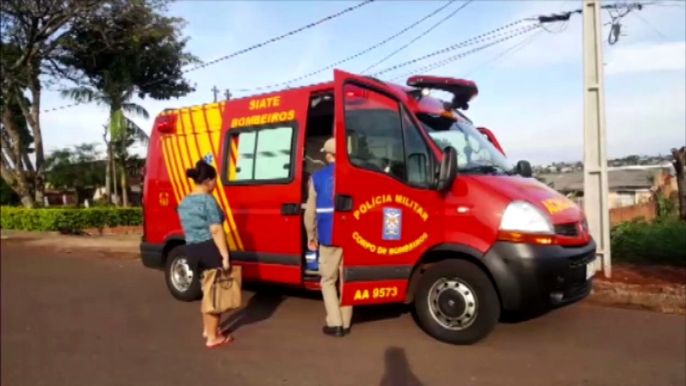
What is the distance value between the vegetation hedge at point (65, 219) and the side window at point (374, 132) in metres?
14.3

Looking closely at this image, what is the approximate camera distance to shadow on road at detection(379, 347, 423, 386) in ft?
14.5

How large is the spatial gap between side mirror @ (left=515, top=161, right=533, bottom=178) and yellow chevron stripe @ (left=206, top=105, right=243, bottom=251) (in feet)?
10.2

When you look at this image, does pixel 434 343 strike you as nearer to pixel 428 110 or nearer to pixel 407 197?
pixel 407 197

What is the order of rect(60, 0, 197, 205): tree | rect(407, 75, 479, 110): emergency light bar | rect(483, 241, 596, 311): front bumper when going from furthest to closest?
rect(60, 0, 197, 205): tree < rect(407, 75, 479, 110): emergency light bar < rect(483, 241, 596, 311): front bumper

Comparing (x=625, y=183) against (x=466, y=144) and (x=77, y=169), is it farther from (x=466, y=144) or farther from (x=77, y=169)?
(x=77, y=169)

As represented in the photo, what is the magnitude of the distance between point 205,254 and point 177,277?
2351mm

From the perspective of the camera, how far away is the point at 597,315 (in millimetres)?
6371

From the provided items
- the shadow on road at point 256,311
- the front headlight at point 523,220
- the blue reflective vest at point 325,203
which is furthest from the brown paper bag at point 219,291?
the front headlight at point 523,220

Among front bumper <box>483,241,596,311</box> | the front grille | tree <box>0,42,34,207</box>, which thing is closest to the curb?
the front grille

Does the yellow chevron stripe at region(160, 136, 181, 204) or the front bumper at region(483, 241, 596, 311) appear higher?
the yellow chevron stripe at region(160, 136, 181, 204)

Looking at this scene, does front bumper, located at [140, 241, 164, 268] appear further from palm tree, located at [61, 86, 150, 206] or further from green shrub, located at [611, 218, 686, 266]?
palm tree, located at [61, 86, 150, 206]

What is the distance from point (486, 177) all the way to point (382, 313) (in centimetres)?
197

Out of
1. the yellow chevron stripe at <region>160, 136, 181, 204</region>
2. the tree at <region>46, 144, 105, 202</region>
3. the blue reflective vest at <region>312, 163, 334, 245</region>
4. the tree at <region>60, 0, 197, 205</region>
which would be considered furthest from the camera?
the tree at <region>46, 144, 105, 202</region>

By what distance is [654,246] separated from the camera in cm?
920
